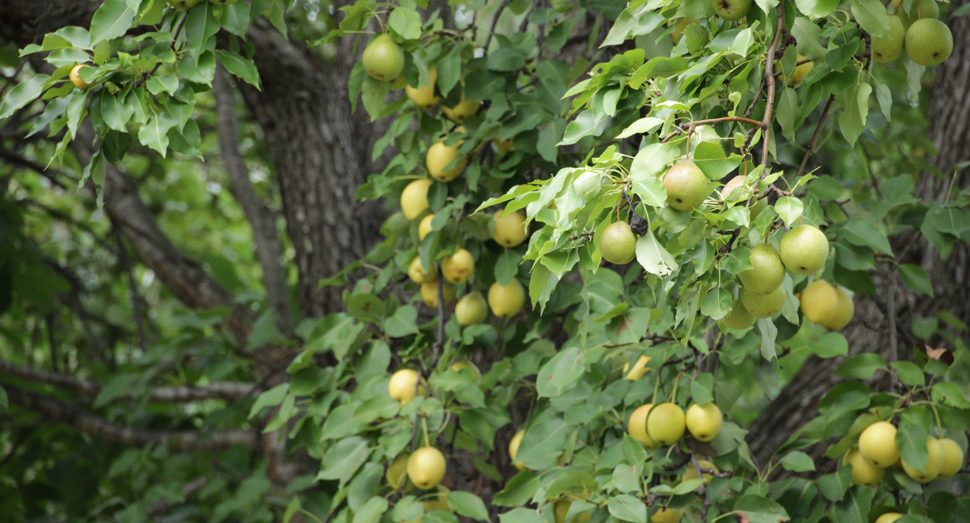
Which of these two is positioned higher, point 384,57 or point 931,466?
point 384,57

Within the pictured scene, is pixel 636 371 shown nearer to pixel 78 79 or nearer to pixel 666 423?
pixel 666 423

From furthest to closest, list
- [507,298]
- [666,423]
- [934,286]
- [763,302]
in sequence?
[934,286] → [507,298] → [666,423] → [763,302]

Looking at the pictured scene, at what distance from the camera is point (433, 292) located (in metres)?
2.06

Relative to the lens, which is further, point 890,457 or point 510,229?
point 510,229

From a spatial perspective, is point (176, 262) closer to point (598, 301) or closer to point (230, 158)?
point (230, 158)

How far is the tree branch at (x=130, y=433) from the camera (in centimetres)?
312

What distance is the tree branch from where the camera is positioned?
312 cm

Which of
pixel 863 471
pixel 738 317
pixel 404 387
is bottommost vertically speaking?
pixel 863 471

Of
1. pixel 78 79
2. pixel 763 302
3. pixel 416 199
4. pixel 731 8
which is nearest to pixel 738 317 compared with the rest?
pixel 763 302

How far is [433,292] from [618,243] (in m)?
1.12

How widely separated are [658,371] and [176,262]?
2.29m

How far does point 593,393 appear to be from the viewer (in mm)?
1776

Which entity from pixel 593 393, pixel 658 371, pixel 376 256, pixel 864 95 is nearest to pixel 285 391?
pixel 376 256

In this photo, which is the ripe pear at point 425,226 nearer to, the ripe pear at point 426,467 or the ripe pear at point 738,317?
the ripe pear at point 426,467
